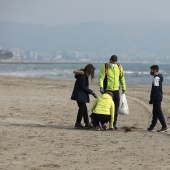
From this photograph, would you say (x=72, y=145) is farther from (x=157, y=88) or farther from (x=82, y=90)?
(x=157, y=88)

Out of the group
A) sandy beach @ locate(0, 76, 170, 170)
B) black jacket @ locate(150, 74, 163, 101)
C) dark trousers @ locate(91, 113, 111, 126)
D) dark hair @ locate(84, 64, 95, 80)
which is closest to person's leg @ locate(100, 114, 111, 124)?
dark trousers @ locate(91, 113, 111, 126)

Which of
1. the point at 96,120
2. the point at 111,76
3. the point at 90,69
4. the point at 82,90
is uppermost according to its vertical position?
the point at 90,69

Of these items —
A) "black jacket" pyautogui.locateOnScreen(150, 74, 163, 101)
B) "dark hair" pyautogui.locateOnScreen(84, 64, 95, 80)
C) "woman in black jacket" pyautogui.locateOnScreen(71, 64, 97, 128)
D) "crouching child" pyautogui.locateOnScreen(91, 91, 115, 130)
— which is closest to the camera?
"crouching child" pyautogui.locateOnScreen(91, 91, 115, 130)

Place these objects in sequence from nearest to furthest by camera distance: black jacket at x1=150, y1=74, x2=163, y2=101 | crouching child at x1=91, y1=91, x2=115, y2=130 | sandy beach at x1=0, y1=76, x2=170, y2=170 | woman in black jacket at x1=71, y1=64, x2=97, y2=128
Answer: sandy beach at x1=0, y1=76, x2=170, y2=170 → crouching child at x1=91, y1=91, x2=115, y2=130 → black jacket at x1=150, y1=74, x2=163, y2=101 → woman in black jacket at x1=71, y1=64, x2=97, y2=128

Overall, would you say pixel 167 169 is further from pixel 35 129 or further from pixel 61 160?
pixel 35 129

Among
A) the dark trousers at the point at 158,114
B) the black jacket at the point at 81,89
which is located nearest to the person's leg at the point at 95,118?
the black jacket at the point at 81,89

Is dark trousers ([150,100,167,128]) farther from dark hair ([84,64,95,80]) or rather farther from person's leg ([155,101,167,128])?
dark hair ([84,64,95,80])

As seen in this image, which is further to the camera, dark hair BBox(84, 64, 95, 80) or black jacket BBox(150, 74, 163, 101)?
dark hair BBox(84, 64, 95, 80)

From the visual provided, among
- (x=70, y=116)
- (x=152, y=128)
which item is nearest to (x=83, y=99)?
(x=152, y=128)

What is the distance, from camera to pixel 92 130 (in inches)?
429

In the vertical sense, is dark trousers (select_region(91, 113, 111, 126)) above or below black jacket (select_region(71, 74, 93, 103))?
below

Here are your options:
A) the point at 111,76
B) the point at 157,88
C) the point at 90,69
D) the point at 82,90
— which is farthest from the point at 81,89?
the point at 157,88

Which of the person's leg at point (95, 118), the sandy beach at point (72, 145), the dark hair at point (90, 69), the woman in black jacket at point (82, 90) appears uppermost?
the dark hair at point (90, 69)

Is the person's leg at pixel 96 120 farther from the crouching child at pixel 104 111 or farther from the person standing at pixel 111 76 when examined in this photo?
the person standing at pixel 111 76
